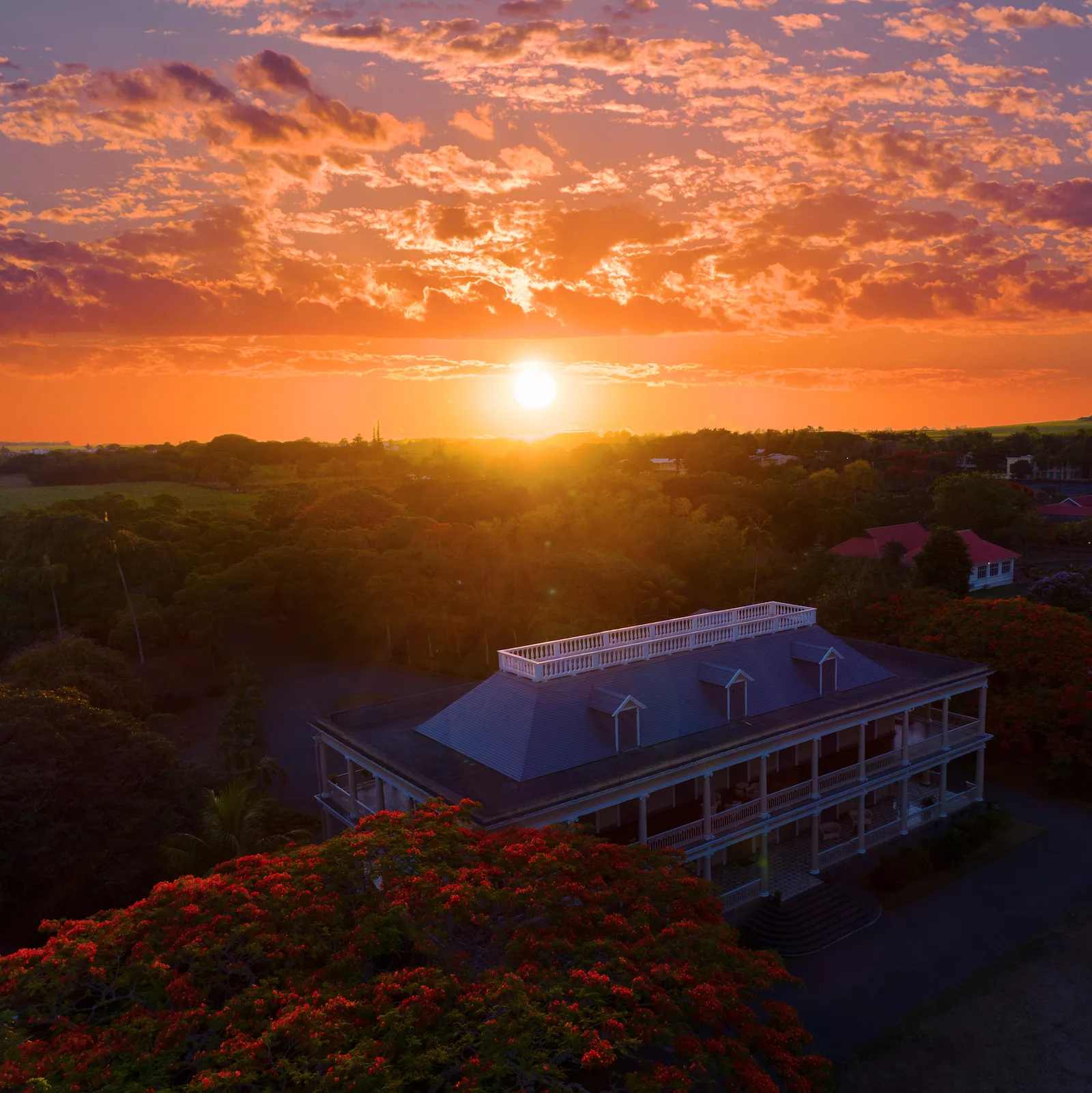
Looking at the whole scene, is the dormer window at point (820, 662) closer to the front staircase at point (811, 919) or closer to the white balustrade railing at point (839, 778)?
the white balustrade railing at point (839, 778)

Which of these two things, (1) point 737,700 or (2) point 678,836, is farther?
(1) point 737,700

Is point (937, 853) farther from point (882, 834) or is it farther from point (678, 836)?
point (678, 836)

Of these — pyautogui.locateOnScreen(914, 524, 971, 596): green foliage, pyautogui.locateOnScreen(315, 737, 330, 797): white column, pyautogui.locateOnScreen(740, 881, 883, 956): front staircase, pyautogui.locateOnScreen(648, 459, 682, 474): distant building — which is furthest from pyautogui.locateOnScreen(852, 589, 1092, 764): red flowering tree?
pyautogui.locateOnScreen(648, 459, 682, 474): distant building

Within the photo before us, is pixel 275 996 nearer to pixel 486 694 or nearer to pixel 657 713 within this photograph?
pixel 486 694

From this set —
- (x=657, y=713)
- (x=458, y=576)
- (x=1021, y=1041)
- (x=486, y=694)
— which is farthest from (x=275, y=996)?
(x=458, y=576)

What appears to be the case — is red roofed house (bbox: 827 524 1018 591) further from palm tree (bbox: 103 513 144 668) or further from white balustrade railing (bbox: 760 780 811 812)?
palm tree (bbox: 103 513 144 668)

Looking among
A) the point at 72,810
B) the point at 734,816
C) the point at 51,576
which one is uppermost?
the point at 51,576

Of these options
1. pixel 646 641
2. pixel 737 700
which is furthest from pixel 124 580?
pixel 737 700
